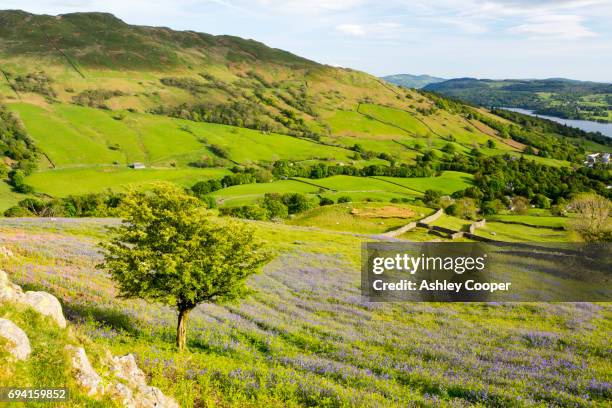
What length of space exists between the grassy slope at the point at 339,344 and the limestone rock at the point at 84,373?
300cm

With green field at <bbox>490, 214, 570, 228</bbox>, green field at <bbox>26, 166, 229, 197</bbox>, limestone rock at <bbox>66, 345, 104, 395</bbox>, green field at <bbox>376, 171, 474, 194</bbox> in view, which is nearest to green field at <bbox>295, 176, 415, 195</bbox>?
green field at <bbox>376, 171, 474, 194</bbox>

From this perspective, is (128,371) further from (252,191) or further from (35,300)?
(252,191)

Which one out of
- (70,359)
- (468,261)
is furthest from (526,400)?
(468,261)

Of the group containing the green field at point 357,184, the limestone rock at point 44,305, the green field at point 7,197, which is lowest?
the green field at point 7,197

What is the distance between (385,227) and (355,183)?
7353cm

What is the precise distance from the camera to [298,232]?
67.6 m

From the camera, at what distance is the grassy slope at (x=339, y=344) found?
576 inches

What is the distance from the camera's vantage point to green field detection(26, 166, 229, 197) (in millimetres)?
138375

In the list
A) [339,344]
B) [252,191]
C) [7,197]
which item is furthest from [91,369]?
[7,197]

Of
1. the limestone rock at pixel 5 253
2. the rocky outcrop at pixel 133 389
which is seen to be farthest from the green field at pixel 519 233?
the rocky outcrop at pixel 133 389

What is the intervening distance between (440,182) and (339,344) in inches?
6192

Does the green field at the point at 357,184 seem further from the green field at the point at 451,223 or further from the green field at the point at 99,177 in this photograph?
the green field at the point at 451,223

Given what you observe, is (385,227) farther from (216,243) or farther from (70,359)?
(70,359)

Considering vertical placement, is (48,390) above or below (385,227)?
above
